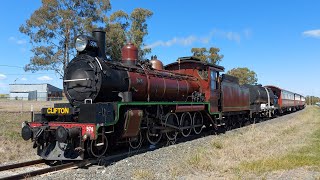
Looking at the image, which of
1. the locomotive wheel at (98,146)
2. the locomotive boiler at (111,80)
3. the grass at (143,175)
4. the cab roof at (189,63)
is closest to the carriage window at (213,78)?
the cab roof at (189,63)

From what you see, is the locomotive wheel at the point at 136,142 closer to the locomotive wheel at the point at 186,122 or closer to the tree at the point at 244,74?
the locomotive wheel at the point at 186,122

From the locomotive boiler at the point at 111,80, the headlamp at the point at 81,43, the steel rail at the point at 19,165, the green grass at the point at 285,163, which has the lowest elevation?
the steel rail at the point at 19,165

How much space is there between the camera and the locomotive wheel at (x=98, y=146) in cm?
1044

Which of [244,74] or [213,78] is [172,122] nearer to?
[213,78]

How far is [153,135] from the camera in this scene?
13.5 meters

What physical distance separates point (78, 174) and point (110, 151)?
138 inches

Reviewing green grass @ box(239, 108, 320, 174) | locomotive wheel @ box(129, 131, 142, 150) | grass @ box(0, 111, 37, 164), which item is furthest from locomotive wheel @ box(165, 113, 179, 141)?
grass @ box(0, 111, 37, 164)

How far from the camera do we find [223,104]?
19078 mm

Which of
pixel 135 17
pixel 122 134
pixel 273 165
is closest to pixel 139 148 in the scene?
pixel 122 134

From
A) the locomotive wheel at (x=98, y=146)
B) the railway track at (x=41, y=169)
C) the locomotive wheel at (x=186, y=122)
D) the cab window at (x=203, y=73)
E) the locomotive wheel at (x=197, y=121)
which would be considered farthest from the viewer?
the cab window at (x=203, y=73)

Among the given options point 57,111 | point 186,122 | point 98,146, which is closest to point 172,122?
point 186,122

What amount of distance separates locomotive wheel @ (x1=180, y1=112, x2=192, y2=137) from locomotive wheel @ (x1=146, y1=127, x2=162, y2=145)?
1.67m

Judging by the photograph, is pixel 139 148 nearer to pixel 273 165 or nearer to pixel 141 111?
pixel 141 111

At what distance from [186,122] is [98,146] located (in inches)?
240
